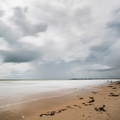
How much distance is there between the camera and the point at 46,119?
512cm

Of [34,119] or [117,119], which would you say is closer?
[117,119]

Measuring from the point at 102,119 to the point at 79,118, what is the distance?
1.23m

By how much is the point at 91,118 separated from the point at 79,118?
67 centimetres

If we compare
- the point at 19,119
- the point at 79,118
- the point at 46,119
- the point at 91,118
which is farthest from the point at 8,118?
the point at 91,118

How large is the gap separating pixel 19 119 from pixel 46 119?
1754 mm

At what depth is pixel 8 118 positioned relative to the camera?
218 inches

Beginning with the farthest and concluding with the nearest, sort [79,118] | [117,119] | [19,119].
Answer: [19,119], [79,118], [117,119]

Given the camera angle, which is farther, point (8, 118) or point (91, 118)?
point (8, 118)

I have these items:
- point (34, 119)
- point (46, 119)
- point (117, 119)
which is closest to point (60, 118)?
point (46, 119)

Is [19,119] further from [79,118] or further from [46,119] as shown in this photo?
[79,118]

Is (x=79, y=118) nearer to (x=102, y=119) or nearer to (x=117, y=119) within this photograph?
(x=102, y=119)

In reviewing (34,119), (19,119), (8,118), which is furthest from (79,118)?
(8,118)

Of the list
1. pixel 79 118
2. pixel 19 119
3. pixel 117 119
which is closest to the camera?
pixel 117 119

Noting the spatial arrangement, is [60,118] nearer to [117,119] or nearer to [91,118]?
[91,118]
